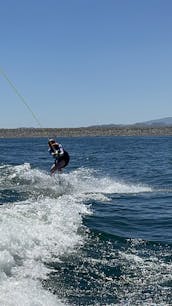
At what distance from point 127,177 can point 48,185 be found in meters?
7.09

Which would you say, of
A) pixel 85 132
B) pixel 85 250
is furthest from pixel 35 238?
pixel 85 132

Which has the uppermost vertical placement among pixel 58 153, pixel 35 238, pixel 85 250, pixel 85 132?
pixel 58 153

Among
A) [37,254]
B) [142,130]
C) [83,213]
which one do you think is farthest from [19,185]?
[142,130]

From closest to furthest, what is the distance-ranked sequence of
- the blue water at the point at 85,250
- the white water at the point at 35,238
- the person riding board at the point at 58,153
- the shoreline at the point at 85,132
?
the white water at the point at 35,238, the blue water at the point at 85,250, the person riding board at the point at 58,153, the shoreline at the point at 85,132

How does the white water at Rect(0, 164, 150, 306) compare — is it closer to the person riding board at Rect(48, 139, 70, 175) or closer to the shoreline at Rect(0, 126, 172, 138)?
the person riding board at Rect(48, 139, 70, 175)

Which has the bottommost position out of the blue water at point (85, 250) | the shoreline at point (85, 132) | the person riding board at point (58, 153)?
the shoreline at point (85, 132)

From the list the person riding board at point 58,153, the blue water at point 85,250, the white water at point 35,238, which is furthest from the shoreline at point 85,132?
the blue water at point 85,250

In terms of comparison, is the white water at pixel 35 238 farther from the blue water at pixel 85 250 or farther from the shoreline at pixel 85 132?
the shoreline at pixel 85 132

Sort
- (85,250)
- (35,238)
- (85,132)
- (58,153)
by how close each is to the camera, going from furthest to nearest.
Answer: (85,132), (58,153), (85,250), (35,238)

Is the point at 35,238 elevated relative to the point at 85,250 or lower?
elevated

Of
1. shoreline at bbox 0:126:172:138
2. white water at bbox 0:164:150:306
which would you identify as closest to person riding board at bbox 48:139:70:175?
white water at bbox 0:164:150:306

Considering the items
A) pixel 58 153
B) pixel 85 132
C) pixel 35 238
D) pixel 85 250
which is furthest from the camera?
pixel 85 132

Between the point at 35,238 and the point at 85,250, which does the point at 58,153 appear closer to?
the point at 85,250

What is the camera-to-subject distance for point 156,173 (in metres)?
29.2
